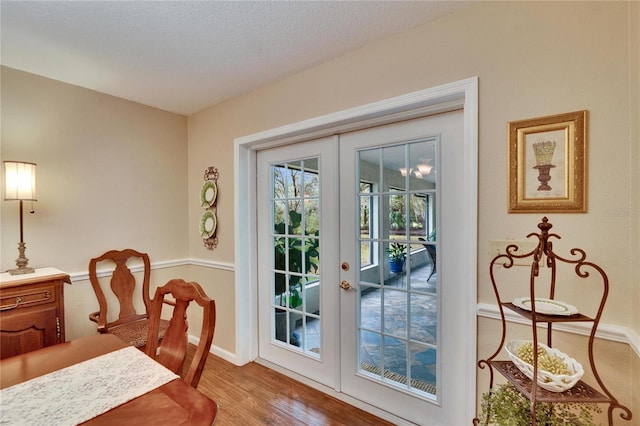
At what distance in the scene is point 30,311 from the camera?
1839mm

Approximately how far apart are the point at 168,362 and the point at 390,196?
1574 millimetres

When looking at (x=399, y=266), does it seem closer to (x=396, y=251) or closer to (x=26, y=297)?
(x=396, y=251)

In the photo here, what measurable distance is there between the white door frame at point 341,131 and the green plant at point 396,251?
0.36 metres

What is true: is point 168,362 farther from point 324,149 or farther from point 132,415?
point 324,149

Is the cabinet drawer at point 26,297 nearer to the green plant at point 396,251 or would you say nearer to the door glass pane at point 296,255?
the door glass pane at point 296,255

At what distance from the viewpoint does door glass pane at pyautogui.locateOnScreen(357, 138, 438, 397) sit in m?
1.83

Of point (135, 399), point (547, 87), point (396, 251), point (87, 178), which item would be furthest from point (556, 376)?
point (87, 178)

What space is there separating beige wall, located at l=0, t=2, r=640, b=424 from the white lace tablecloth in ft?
5.08

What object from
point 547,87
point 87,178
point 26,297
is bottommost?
point 26,297

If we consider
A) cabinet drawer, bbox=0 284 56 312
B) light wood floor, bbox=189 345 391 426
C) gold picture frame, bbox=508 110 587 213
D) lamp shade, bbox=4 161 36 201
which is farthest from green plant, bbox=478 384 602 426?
lamp shade, bbox=4 161 36 201

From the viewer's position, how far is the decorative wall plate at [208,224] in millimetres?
2873

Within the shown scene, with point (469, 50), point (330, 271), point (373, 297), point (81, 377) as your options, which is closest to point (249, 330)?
point (330, 271)

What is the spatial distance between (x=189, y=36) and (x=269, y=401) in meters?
2.56

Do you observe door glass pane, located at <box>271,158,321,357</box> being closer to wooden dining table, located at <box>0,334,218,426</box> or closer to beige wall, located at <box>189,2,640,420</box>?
beige wall, located at <box>189,2,640,420</box>
